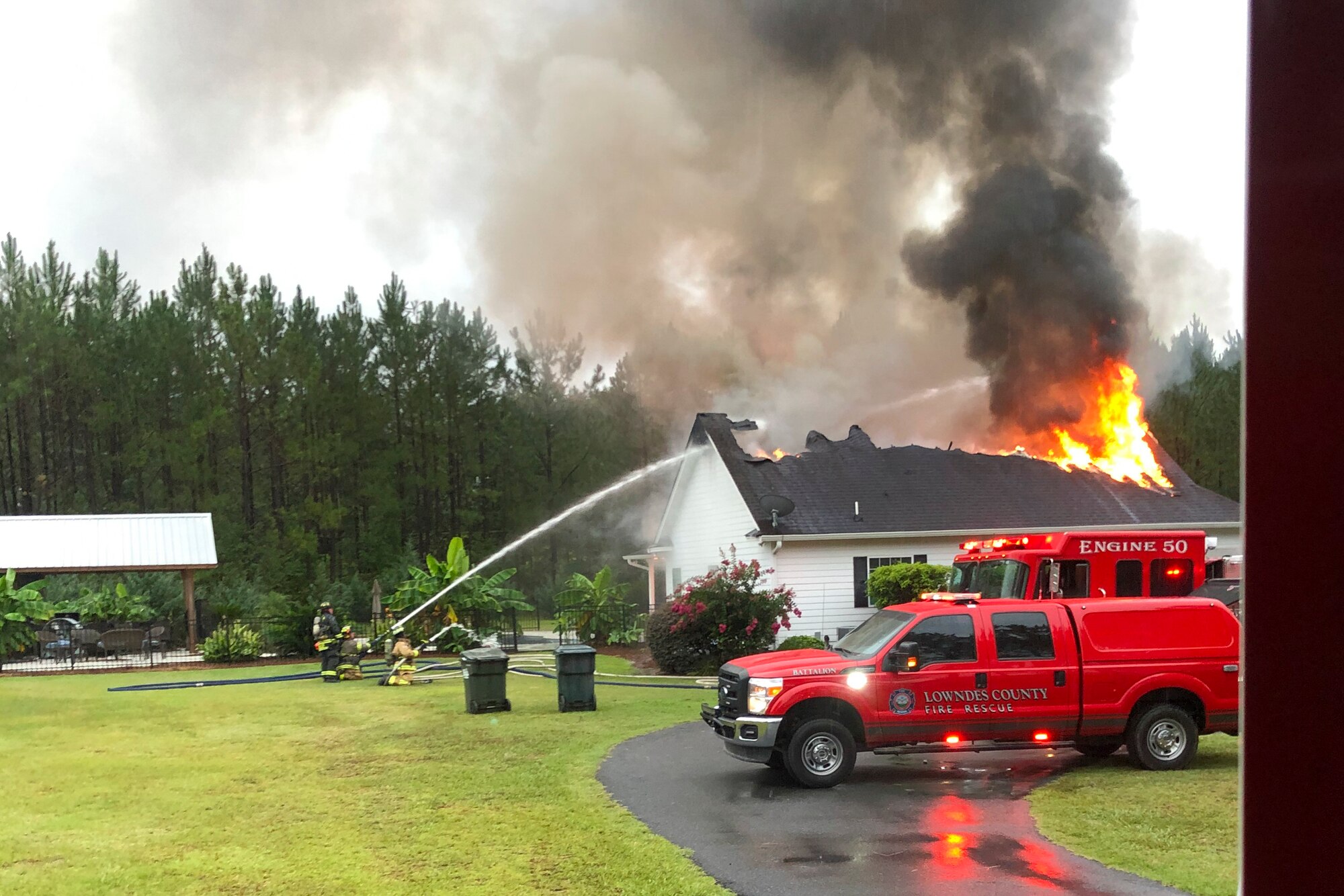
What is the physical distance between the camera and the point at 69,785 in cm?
1080

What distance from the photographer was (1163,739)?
1100 centimetres

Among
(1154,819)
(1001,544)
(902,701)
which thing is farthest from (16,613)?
(1154,819)

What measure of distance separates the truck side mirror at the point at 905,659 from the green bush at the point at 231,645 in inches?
813

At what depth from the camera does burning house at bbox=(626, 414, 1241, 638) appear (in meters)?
24.9

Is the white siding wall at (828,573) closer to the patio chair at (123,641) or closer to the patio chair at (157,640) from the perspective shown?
the patio chair at (123,641)

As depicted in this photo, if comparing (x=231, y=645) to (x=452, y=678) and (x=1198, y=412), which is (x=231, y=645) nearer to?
(x=452, y=678)

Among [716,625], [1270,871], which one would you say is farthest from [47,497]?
[1270,871]

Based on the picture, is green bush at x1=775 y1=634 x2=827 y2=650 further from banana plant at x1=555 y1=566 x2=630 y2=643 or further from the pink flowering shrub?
banana plant at x1=555 y1=566 x2=630 y2=643

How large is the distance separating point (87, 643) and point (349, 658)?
35.0ft

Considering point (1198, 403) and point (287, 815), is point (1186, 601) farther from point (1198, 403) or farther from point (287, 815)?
point (1198, 403)

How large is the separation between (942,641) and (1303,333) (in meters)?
10.1

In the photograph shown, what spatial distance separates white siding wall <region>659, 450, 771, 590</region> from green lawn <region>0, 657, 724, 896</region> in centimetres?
856

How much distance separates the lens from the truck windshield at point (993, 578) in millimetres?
13688

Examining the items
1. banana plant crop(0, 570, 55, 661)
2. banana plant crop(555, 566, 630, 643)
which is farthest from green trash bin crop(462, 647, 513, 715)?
banana plant crop(0, 570, 55, 661)
